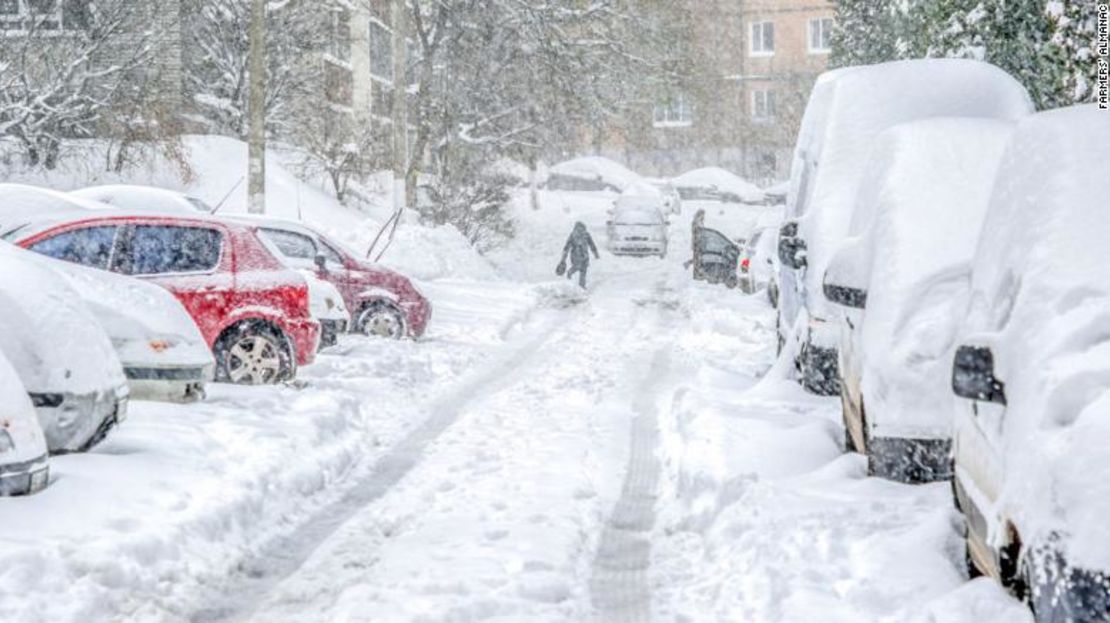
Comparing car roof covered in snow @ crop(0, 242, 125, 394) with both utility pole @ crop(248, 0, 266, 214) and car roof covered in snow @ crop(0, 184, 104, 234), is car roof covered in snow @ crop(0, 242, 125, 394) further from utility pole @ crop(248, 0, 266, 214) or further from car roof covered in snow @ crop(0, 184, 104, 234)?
utility pole @ crop(248, 0, 266, 214)

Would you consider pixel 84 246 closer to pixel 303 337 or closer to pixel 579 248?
pixel 303 337

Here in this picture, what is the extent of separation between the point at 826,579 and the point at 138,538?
3.34 metres

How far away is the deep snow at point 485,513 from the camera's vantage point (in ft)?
22.1

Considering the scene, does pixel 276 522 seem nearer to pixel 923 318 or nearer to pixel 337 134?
pixel 923 318

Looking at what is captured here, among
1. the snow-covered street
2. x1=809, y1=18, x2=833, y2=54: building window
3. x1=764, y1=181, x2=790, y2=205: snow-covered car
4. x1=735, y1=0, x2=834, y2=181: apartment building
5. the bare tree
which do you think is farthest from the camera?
x1=809, y1=18, x2=833, y2=54: building window

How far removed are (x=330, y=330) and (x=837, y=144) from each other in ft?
21.4

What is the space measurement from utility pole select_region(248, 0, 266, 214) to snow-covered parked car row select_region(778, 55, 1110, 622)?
1268cm

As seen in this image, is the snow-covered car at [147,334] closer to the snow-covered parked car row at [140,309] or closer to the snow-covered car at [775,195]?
the snow-covered parked car row at [140,309]

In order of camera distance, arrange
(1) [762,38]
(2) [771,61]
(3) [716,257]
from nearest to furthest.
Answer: (3) [716,257], (2) [771,61], (1) [762,38]

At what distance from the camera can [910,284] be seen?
25.9ft

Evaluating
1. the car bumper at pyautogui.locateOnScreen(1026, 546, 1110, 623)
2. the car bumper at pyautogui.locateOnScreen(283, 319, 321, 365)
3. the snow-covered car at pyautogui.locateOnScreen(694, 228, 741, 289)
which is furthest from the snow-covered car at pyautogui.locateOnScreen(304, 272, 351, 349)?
the snow-covered car at pyautogui.locateOnScreen(694, 228, 741, 289)

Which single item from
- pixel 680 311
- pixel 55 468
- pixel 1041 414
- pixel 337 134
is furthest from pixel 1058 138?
pixel 337 134

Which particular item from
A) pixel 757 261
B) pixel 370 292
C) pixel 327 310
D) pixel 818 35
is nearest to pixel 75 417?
pixel 327 310

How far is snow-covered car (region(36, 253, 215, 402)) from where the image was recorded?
10.9 meters
